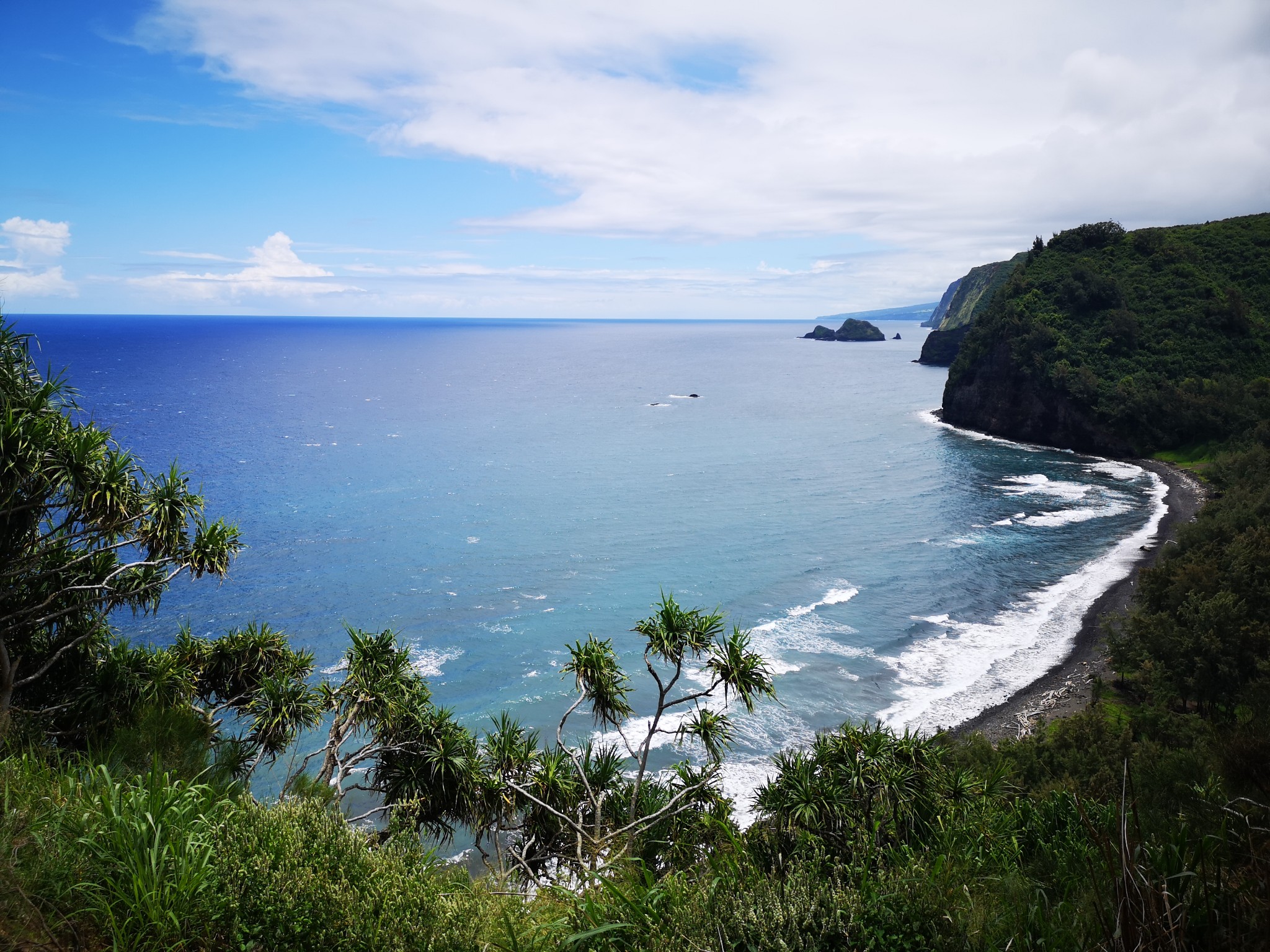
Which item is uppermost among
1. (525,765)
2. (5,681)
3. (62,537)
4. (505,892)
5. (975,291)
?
(975,291)

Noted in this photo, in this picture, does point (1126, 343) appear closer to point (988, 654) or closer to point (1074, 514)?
point (1074, 514)

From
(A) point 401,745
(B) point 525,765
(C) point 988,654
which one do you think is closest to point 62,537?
(A) point 401,745

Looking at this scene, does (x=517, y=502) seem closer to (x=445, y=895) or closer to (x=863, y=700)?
(x=863, y=700)

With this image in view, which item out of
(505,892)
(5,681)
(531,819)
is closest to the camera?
(505,892)

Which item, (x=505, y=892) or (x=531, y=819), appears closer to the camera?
(x=505, y=892)

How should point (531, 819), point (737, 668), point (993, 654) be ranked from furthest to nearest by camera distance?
point (993, 654), point (737, 668), point (531, 819)

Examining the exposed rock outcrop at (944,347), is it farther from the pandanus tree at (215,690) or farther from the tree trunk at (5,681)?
the tree trunk at (5,681)

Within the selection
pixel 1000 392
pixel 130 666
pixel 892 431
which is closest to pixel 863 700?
pixel 130 666

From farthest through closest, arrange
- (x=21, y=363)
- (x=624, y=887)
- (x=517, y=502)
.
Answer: (x=517, y=502) < (x=21, y=363) < (x=624, y=887)
